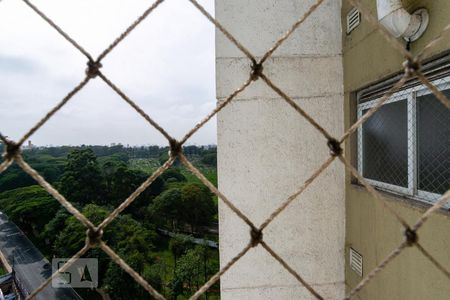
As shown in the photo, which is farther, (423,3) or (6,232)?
(6,232)

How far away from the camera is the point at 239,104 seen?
60.2 inches

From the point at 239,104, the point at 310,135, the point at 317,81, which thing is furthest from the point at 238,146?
the point at 317,81

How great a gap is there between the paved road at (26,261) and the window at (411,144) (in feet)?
48.8

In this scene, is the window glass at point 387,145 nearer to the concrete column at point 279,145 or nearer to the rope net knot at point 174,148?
the concrete column at point 279,145

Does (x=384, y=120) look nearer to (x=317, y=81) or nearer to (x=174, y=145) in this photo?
(x=317, y=81)

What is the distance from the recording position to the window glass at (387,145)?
125 cm

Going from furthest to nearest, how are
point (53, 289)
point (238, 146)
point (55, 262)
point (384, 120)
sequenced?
point (53, 289) → point (55, 262) → point (238, 146) → point (384, 120)

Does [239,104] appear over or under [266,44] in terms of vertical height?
under

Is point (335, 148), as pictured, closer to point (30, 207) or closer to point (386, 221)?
point (386, 221)

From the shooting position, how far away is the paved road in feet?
43.1

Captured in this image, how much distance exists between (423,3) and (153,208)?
15746 mm

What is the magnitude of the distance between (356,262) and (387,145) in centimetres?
64

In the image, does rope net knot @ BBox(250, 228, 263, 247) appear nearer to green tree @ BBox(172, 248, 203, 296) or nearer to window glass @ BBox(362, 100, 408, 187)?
window glass @ BBox(362, 100, 408, 187)

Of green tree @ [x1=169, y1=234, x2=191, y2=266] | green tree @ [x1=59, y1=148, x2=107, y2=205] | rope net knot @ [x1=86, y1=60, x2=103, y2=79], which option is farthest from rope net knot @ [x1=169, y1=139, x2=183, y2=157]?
green tree @ [x1=59, y1=148, x2=107, y2=205]
